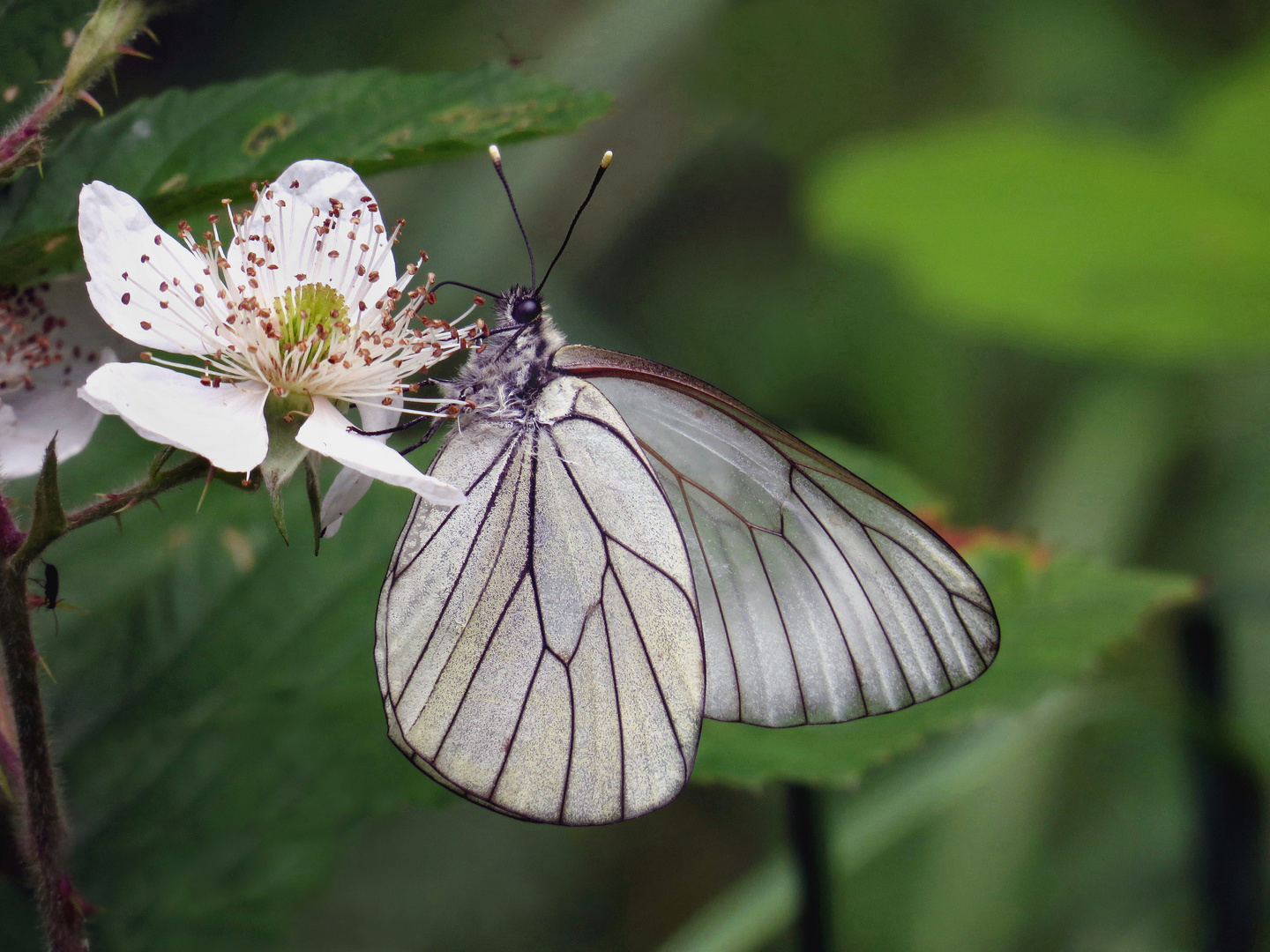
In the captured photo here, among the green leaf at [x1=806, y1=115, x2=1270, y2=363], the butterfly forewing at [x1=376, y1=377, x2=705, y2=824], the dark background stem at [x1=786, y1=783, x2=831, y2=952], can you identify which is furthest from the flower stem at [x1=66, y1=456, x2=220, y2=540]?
the green leaf at [x1=806, y1=115, x2=1270, y2=363]

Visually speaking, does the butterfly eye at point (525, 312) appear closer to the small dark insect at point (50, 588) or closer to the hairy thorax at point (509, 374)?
the hairy thorax at point (509, 374)

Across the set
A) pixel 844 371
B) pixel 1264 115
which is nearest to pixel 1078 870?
pixel 844 371

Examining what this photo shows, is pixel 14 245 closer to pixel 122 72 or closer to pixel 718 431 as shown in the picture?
pixel 718 431

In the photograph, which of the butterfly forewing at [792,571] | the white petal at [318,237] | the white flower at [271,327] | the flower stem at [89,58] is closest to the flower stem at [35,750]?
the white flower at [271,327]

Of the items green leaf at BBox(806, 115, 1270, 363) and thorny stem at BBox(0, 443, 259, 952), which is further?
green leaf at BBox(806, 115, 1270, 363)

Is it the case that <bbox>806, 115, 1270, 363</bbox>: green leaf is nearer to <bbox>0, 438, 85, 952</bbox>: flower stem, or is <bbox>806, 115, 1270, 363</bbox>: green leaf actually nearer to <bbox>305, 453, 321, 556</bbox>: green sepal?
<bbox>305, 453, 321, 556</bbox>: green sepal

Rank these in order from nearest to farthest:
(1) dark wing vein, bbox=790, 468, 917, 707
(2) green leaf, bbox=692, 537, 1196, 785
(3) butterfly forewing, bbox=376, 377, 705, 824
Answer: (3) butterfly forewing, bbox=376, 377, 705, 824 < (1) dark wing vein, bbox=790, 468, 917, 707 < (2) green leaf, bbox=692, 537, 1196, 785
